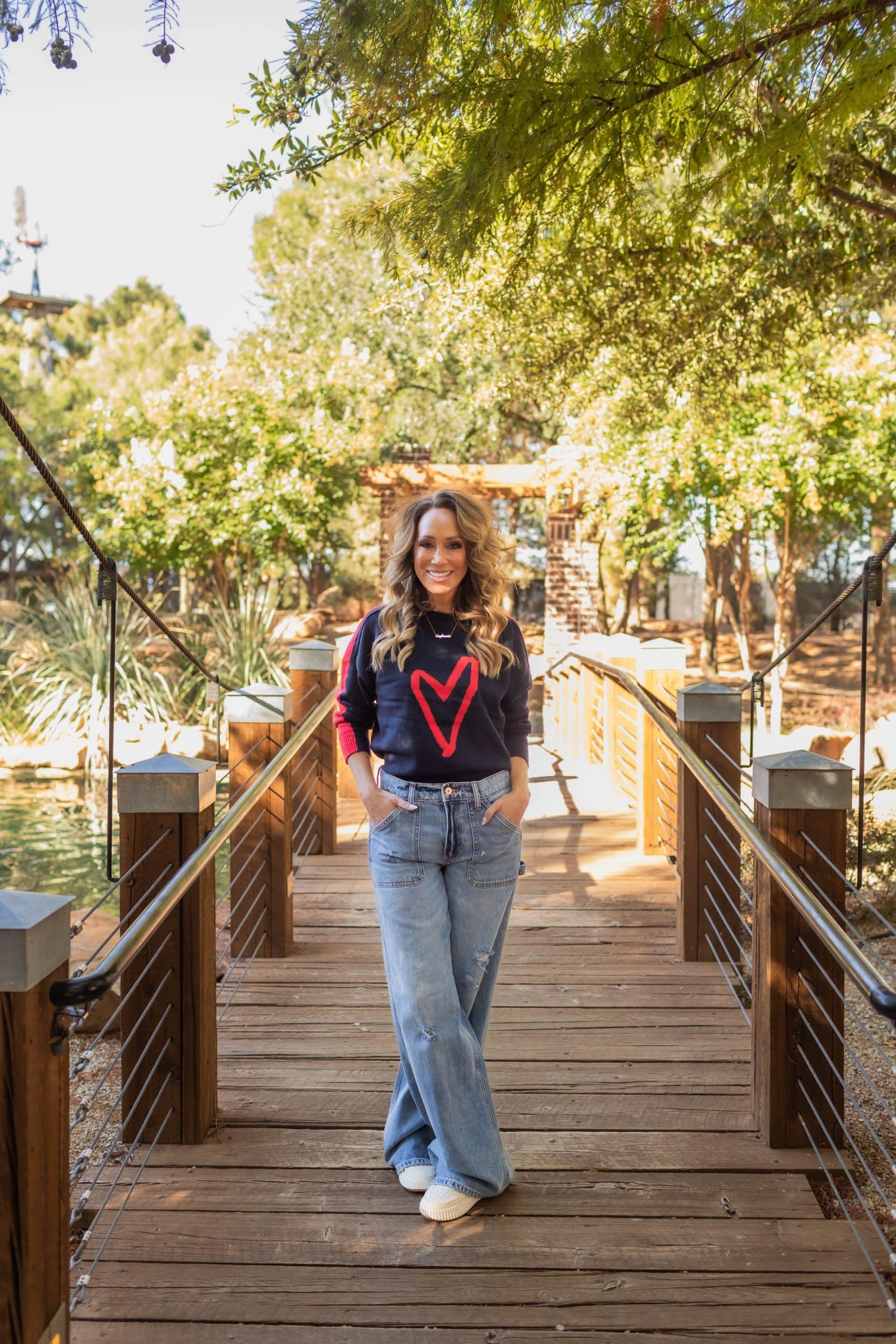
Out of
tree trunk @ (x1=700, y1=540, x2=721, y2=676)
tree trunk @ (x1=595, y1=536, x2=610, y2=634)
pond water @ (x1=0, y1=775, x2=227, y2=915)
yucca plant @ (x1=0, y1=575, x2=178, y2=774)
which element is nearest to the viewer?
pond water @ (x1=0, y1=775, x2=227, y2=915)

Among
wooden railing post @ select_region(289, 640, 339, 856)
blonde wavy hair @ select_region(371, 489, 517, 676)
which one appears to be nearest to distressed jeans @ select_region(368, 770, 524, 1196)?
blonde wavy hair @ select_region(371, 489, 517, 676)

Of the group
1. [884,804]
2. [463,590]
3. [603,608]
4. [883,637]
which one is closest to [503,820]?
[463,590]

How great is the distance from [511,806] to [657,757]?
10.1 feet

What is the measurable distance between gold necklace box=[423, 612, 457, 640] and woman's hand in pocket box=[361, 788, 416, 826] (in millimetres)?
370

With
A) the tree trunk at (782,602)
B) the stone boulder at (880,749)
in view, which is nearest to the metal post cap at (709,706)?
the stone boulder at (880,749)

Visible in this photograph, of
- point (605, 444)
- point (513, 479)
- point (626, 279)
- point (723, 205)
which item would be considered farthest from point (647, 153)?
point (513, 479)

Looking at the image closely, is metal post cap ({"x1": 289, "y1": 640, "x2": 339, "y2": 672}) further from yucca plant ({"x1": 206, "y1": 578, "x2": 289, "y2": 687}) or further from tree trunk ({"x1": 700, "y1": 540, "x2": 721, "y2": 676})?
tree trunk ({"x1": 700, "y1": 540, "x2": 721, "y2": 676})

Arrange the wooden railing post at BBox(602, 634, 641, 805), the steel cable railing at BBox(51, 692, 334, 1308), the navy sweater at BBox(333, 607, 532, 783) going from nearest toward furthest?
the steel cable railing at BBox(51, 692, 334, 1308) → the navy sweater at BBox(333, 607, 532, 783) → the wooden railing post at BBox(602, 634, 641, 805)

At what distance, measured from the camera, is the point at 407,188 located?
360 cm

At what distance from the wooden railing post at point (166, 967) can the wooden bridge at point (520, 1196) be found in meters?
0.11

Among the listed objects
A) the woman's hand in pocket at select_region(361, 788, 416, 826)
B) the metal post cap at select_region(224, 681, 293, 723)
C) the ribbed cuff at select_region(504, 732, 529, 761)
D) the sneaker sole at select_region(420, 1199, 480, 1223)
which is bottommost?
the sneaker sole at select_region(420, 1199, 480, 1223)

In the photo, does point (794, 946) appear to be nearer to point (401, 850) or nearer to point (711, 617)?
point (401, 850)

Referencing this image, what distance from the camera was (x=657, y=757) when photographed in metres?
5.56

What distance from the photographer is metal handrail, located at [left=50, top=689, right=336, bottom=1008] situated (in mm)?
1789
